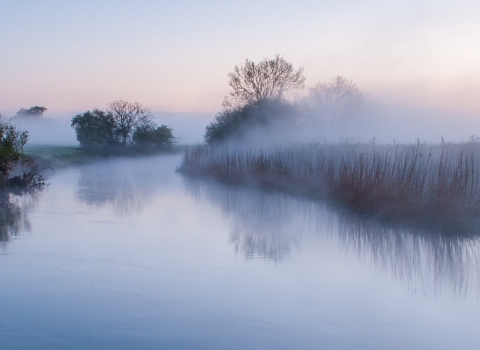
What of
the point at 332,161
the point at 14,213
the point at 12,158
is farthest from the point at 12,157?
the point at 332,161

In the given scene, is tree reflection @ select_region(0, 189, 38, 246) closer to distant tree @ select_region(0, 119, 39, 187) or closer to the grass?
distant tree @ select_region(0, 119, 39, 187)

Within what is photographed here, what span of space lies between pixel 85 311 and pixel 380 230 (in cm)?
561

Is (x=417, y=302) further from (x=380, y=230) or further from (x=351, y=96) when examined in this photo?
(x=351, y=96)

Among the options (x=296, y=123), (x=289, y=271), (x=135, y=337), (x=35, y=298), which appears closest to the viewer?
(x=135, y=337)

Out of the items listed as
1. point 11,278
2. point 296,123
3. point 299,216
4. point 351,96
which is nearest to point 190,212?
point 299,216

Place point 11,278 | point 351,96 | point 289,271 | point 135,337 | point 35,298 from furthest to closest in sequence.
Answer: point 351,96 → point 289,271 → point 11,278 → point 35,298 → point 135,337

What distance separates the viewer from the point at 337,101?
34469 mm

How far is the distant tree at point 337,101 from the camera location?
3381 cm

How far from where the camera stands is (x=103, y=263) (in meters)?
6.01

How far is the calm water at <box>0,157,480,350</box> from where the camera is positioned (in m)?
3.88

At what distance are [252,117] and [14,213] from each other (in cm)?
1873

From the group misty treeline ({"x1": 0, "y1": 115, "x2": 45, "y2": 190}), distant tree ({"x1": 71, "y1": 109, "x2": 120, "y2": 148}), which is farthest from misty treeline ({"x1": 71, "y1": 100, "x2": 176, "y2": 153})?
misty treeline ({"x1": 0, "y1": 115, "x2": 45, "y2": 190})

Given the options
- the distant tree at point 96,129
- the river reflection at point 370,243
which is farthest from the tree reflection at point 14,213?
the distant tree at point 96,129

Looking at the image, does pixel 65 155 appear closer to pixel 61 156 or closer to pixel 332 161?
pixel 61 156
